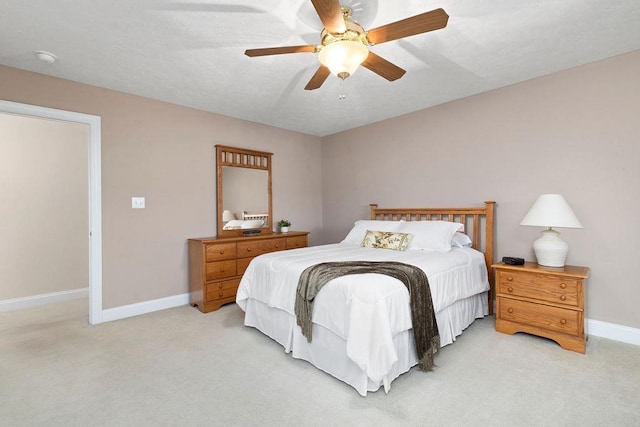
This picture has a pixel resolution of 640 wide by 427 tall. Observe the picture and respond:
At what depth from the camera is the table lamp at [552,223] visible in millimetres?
2518

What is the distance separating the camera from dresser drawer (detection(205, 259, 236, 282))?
11.3ft

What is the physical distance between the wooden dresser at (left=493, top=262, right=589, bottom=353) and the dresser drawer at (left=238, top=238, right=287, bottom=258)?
253 cm

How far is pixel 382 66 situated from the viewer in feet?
6.91

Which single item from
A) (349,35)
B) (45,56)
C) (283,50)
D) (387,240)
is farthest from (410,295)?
(45,56)

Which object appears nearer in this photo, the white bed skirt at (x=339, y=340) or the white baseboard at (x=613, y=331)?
the white bed skirt at (x=339, y=340)

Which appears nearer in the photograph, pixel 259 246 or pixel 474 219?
pixel 474 219

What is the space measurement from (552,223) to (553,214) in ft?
0.28

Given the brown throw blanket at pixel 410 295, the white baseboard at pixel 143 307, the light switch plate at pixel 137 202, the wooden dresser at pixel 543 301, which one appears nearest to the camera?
the brown throw blanket at pixel 410 295

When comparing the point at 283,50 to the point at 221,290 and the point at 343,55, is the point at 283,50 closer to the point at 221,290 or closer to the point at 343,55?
the point at 343,55

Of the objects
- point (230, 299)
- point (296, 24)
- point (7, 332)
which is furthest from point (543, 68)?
point (7, 332)

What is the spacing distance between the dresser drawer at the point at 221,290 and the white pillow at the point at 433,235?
2091 millimetres

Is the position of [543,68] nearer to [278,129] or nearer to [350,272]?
[350,272]

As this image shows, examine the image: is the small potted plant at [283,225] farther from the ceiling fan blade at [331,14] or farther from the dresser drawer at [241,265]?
the ceiling fan blade at [331,14]

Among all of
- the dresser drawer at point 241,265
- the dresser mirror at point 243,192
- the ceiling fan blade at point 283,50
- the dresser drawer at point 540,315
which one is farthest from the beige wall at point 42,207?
the dresser drawer at point 540,315
